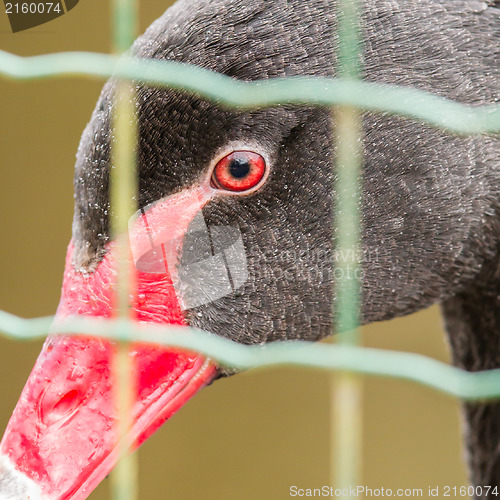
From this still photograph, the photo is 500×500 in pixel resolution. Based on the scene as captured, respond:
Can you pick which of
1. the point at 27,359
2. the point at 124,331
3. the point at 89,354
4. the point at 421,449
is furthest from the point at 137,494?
the point at 124,331

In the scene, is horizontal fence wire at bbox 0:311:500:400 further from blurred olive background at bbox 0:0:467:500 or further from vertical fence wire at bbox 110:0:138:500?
blurred olive background at bbox 0:0:467:500

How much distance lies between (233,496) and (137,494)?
0.49 meters

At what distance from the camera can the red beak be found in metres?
1.29

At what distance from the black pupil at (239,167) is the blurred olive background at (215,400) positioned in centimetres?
213

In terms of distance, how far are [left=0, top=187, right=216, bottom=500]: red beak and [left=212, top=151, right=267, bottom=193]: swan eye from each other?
0.04 m

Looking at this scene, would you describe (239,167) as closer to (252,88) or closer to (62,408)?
(252,88)

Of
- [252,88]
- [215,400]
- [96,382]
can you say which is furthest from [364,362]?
[215,400]

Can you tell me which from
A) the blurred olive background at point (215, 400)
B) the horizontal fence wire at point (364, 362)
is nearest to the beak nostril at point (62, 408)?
the horizontal fence wire at point (364, 362)

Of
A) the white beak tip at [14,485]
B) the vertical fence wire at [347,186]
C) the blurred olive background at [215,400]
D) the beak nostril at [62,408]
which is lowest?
the blurred olive background at [215,400]

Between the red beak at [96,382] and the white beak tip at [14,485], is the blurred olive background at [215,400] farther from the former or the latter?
the white beak tip at [14,485]

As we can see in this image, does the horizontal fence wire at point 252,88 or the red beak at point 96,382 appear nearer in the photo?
the horizontal fence wire at point 252,88

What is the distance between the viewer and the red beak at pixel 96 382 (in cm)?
129

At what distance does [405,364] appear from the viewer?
0.95 metres

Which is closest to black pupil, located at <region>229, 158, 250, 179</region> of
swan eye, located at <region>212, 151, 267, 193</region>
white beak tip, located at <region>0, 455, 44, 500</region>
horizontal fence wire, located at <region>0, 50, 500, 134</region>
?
swan eye, located at <region>212, 151, 267, 193</region>
